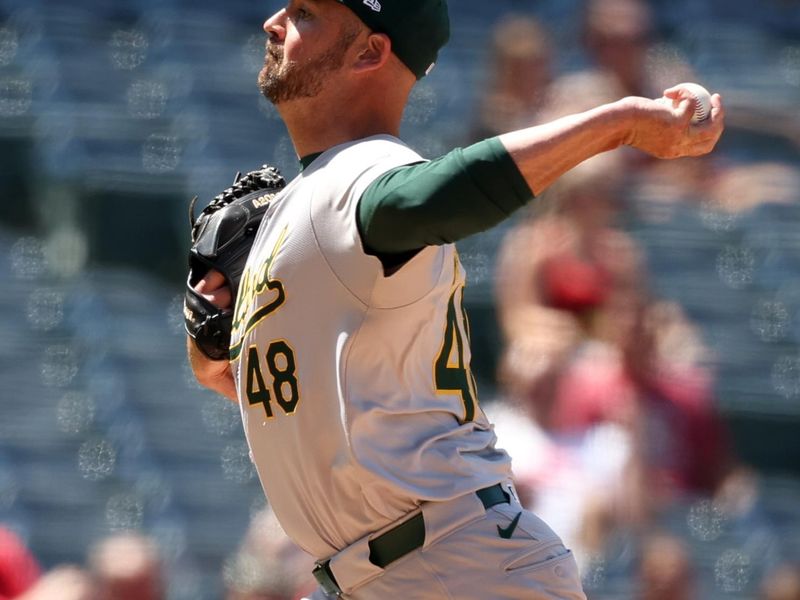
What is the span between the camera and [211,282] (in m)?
2.45

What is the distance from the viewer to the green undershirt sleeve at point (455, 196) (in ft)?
5.85

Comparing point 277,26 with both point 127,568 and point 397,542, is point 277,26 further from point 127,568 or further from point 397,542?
point 127,568

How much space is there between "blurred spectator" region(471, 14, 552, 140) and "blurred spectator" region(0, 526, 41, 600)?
6.84ft

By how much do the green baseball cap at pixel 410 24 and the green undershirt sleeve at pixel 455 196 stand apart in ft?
1.51

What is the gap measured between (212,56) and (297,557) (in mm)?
2427

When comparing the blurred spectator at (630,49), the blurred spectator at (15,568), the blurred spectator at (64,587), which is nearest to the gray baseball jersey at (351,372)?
the blurred spectator at (64,587)

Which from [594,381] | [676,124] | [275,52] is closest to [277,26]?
[275,52]

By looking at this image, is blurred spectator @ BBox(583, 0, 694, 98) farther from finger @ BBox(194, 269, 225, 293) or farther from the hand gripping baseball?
the hand gripping baseball

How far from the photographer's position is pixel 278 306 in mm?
2051

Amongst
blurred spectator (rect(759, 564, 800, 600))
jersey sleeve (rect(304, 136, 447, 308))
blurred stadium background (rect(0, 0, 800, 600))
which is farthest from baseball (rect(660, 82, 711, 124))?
blurred spectator (rect(759, 564, 800, 600))

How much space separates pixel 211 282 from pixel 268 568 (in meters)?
1.68

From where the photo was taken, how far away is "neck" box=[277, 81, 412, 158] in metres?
2.21

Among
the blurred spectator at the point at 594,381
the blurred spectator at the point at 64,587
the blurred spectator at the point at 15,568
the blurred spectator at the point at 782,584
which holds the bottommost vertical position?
the blurred spectator at the point at 64,587

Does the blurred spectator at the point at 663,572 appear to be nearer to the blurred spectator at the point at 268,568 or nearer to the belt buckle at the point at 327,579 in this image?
the blurred spectator at the point at 268,568
